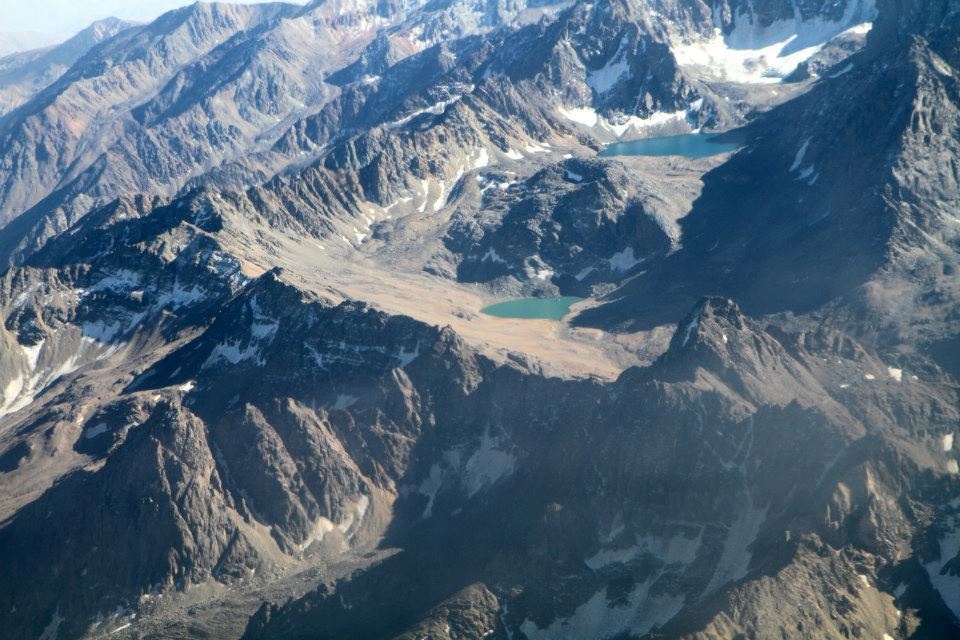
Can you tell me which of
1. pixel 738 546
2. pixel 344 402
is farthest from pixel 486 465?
pixel 738 546

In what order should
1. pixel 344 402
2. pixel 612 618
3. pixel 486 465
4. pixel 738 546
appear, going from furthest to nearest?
pixel 344 402
pixel 486 465
pixel 738 546
pixel 612 618

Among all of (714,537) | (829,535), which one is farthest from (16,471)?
(829,535)

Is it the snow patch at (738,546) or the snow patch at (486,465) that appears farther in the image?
the snow patch at (486,465)

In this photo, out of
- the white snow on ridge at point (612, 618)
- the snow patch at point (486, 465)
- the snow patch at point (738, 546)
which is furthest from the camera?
the snow patch at point (486, 465)

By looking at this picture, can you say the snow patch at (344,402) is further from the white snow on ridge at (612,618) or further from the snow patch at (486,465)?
the white snow on ridge at (612,618)

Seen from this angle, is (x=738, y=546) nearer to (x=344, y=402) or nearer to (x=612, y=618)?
(x=612, y=618)

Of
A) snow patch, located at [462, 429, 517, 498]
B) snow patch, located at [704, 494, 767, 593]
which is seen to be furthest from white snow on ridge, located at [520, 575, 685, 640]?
snow patch, located at [462, 429, 517, 498]

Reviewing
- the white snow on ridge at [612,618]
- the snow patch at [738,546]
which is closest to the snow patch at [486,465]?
the white snow on ridge at [612,618]

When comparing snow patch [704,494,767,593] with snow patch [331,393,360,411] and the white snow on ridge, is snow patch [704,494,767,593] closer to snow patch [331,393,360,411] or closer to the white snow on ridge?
the white snow on ridge

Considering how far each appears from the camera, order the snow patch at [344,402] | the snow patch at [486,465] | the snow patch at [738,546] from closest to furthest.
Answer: the snow patch at [738,546] < the snow patch at [486,465] < the snow patch at [344,402]

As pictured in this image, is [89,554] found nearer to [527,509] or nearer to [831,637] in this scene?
[527,509]

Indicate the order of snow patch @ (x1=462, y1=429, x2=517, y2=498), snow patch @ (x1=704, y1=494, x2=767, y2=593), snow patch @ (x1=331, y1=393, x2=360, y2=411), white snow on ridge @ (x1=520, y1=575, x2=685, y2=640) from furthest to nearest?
snow patch @ (x1=331, y1=393, x2=360, y2=411)
snow patch @ (x1=462, y1=429, x2=517, y2=498)
snow patch @ (x1=704, y1=494, x2=767, y2=593)
white snow on ridge @ (x1=520, y1=575, x2=685, y2=640)
